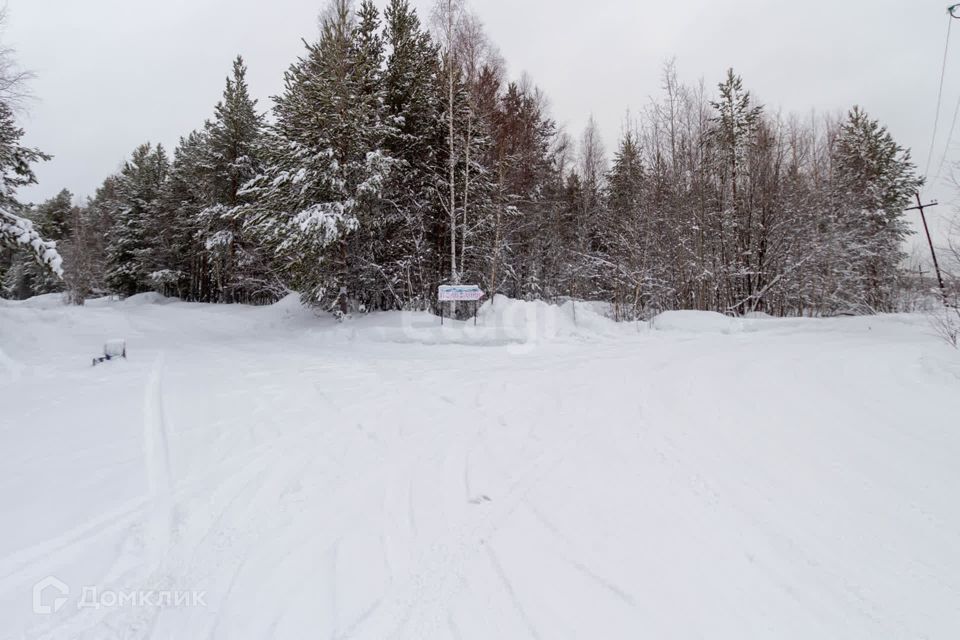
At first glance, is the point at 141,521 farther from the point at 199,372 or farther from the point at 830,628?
the point at 199,372

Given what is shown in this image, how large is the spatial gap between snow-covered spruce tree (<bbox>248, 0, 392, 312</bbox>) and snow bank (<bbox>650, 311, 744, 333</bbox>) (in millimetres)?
10765

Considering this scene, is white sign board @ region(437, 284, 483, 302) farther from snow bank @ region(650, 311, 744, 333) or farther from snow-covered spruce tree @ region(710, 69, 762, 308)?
snow-covered spruce tree @ region(710, 69, 762, 308)

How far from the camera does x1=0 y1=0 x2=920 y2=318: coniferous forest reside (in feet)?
44.9

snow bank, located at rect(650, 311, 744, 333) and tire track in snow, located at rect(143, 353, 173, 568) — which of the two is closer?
tire track in snow, located at rect(143, 353, 173, 568)

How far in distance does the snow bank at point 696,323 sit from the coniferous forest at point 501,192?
1.99 metres

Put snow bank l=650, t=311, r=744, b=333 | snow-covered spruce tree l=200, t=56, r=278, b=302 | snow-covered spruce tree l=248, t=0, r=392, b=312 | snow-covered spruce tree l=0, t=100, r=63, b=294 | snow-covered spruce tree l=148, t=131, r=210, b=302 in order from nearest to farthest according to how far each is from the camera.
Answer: snow-covered spruce tree l=0, t=100, r=63, b=294 → snow bank l=650, t=311, r=744, b=333 → snow-covered spruce tree l=248, t=0, r=392, b=312 → snow-covered spruce tree l=200, t=56, r=278, b=302 → snow-covered spruce tree l=148, t=131, r=210, b=302

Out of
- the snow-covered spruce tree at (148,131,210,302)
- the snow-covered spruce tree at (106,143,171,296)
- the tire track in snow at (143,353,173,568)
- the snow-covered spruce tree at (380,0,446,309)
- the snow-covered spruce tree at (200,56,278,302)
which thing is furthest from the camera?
the snow-covered spruce tree at (106,143,171,296)

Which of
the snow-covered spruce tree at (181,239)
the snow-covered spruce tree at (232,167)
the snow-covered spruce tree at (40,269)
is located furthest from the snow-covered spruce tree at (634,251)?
the snow-covered spruce tree at (40,269)

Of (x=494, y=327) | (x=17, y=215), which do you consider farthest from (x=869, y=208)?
(x=17, y=215)

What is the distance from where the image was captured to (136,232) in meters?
29.5

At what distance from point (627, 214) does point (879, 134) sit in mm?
15403

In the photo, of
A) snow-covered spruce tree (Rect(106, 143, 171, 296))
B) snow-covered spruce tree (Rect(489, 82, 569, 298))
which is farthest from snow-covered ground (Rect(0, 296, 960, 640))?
snow-covered spruce tree (Rect(106, 143, 171, 296))

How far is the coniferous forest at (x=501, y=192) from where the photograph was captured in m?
13.7

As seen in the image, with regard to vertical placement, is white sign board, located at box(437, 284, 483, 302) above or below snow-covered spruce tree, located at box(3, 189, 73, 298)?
below
